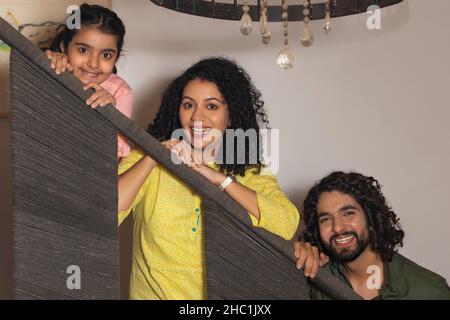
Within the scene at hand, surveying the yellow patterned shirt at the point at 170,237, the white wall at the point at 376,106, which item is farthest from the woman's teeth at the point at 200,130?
the white wall at the point at 376,106

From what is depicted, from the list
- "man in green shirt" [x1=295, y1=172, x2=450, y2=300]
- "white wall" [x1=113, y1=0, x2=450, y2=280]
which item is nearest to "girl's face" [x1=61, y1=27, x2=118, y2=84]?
"man in green shirt" [x1=295, y1=172, x2=450, y2=300]

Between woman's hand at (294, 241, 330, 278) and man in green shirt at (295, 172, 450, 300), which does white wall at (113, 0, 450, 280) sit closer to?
man in green shirt at (295, 172, 450, 300)

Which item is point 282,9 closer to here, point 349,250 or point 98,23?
point 98,23

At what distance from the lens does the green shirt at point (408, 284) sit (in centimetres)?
201

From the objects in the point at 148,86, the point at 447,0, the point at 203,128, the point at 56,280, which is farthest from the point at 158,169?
the point at 447,0

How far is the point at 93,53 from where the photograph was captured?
1969 millimetres

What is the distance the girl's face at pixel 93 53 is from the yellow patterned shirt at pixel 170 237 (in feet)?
0.90

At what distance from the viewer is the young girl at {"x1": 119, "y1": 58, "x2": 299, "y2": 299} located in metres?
1.60

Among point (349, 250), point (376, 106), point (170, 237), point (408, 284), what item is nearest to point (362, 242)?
point (349, 250)

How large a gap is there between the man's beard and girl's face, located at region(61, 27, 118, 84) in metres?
0.72

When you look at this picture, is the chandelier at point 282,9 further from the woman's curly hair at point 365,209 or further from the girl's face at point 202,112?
the woman's curly hair at point 365,209

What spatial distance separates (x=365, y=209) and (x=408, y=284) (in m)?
0.27
